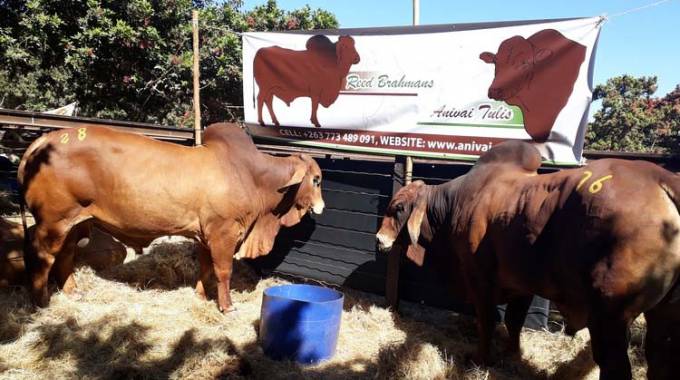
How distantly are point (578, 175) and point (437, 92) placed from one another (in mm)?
Answer: 2084

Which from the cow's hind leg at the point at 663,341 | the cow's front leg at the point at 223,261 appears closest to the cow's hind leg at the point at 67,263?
Answer: the cow's front leg at the point at 223,261

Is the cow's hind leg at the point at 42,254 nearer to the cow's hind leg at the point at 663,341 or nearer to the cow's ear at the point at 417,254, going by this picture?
the cow's ear at the point at 417,254

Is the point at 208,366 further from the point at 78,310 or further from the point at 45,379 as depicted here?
the point at 78,310

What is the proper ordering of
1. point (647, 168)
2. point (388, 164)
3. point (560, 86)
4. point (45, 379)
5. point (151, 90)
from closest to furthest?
1. point (647, 168)
2. point (45, 379)
3. point (560, 86)
4. point (388, 164)
5. point (151, 90)

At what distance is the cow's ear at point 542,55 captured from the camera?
4312mm

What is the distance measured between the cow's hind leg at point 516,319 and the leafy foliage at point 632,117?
1740cm

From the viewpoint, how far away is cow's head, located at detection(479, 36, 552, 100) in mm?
4387

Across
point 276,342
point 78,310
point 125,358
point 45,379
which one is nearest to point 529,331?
point 276,342

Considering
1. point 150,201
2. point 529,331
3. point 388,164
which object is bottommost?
point 529,331

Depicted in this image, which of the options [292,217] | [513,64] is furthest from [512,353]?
[292,217]

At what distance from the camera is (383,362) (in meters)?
3.77

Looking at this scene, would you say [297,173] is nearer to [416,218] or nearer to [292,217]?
[292,217]

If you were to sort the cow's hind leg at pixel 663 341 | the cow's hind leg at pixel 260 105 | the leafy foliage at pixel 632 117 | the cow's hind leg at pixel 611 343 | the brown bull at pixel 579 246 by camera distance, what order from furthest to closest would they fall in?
the leafy foliage at pixel 632 117
the cow's hind leg at pixel 260 105
the cow's hind leg at pixel 663 341
the cow's hind leg at pixel 611 343
the brown bull at pixel 579 246

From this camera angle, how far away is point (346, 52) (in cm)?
539
